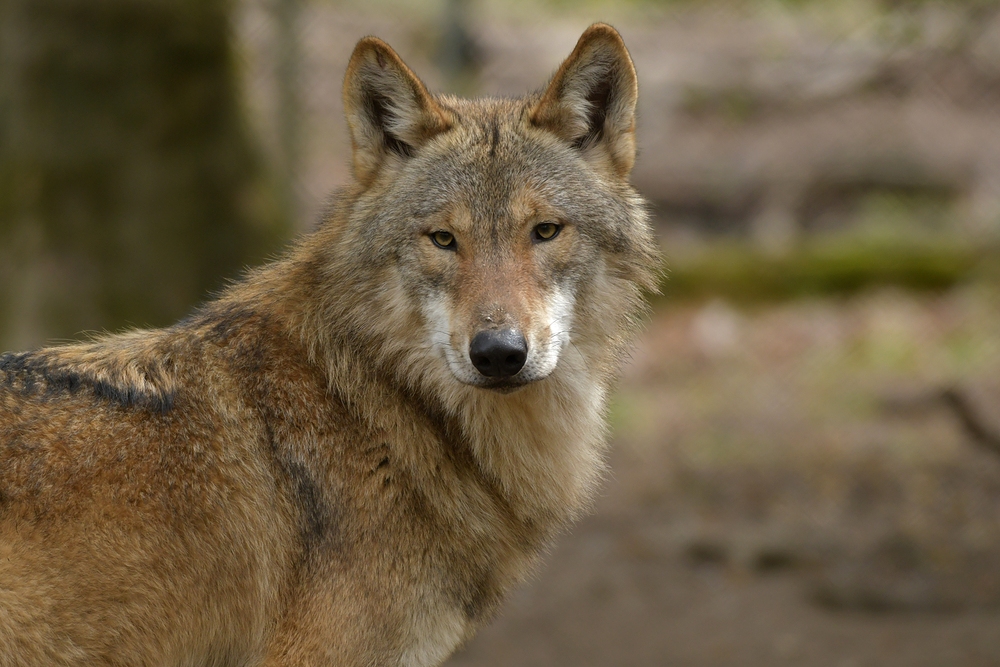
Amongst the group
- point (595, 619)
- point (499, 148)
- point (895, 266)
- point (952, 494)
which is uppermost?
point (499, 148)

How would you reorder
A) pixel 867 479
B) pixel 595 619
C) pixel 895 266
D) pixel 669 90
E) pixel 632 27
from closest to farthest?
pixel 595 619
pixel 867 479
pixel 895 266
pixel 632 27
pixel 669 90

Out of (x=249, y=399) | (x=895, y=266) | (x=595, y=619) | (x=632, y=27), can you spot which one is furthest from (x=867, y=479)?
(x=249, y=399)

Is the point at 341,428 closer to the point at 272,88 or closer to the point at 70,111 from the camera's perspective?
the point at 70,111

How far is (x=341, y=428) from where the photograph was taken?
147 inches

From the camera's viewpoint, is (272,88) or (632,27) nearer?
(272,88)

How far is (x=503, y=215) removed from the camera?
3705mm

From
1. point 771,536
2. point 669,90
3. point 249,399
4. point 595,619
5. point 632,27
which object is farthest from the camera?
point 669,90

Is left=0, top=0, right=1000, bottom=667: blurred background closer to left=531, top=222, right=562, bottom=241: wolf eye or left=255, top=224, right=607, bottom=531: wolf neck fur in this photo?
left=255, top=224, right=607, bottom=531: wolf neck fur

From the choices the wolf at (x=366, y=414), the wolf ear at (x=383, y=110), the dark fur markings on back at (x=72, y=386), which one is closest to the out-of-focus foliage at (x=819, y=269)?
the wolf at (x=366, y=414)

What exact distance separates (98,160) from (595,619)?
4643 mm

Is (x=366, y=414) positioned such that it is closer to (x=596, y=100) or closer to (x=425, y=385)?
(x=425, y=385)

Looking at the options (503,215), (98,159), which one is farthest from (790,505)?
(98,159)

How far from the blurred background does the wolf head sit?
9.28 ft

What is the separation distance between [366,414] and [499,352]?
0.65m
